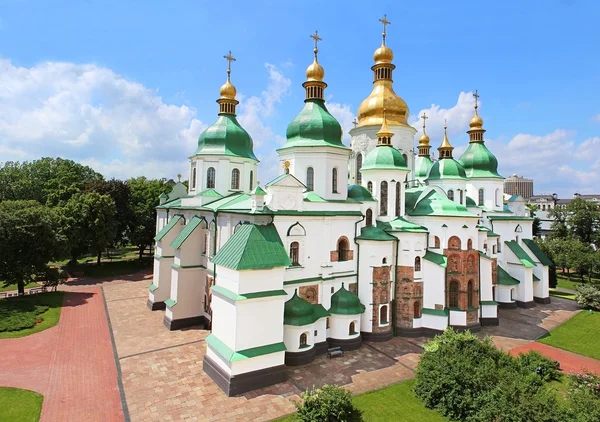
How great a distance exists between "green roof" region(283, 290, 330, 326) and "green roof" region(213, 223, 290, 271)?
2.90m

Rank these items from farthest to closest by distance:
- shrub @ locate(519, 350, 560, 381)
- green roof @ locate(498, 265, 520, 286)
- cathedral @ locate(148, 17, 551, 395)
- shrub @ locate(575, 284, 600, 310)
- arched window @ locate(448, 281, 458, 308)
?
shrub @ locate(575, 284, 600, 310), green roof @ locate(498, 265, 520, 286), arched window @ locate(448, 281, 458, 308), shrub @ locate(519, 350, 560, 381), cathedral @ locate(148, 17, 551, 395)

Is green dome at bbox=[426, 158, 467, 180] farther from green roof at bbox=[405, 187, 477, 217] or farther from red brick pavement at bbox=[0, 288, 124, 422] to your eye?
red brick pavement at bbox=[0, 288, 124, 422]

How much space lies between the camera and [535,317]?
25.8 metres

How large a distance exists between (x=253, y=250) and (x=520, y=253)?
24894 millimetres

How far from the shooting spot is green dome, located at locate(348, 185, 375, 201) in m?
21.2

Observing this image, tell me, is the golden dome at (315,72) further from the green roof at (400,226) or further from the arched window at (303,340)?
the arched window at (303,340)

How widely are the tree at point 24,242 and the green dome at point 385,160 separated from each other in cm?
2408

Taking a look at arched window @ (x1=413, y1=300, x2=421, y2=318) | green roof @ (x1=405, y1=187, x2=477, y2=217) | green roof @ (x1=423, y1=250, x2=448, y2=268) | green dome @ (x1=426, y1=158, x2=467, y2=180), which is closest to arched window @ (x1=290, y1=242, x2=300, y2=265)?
arched window @ (x1=413, y1=300, x2=421, y2=318)

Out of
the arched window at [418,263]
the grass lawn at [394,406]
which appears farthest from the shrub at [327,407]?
the arched window at [418,263]

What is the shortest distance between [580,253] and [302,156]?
37.0 meters

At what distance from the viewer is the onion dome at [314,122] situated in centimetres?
2048

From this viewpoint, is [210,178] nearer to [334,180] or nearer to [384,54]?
[334,180]

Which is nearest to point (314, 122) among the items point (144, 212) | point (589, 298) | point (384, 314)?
point (384, 314)

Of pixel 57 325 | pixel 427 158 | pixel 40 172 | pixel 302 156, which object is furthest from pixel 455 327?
pixel 40 172
